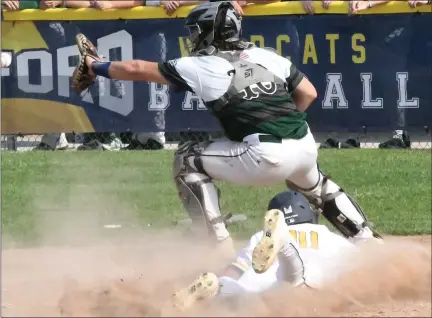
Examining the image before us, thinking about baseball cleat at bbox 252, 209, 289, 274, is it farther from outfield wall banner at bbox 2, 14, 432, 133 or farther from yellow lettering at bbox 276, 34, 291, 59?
yellow lettering at bbox 276, 34, 291, 59

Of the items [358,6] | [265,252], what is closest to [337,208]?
[265,252]

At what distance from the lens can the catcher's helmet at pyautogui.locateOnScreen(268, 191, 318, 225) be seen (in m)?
6.30

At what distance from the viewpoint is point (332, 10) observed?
1363 cm

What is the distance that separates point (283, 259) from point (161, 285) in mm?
1218

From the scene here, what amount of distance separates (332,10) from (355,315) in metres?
8.44

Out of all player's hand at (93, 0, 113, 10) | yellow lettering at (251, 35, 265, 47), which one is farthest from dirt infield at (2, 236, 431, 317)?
player's hand at (93, 0, 113, 10)

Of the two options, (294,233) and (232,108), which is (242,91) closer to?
(232,108)

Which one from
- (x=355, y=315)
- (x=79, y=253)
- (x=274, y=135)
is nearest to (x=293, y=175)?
(x=274, y=135)

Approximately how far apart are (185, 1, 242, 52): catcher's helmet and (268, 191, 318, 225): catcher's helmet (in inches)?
44.7

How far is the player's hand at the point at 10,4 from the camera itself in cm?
1401

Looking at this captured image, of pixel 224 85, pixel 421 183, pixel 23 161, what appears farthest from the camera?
pixel 23 161

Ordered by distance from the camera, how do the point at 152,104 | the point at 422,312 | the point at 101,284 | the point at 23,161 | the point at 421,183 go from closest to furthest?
1. the point at 422,312
2. the point at 101,284
3. the point at 421,183
4. the point at 23,161
5. the point at 152,104

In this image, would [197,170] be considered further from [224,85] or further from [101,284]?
[101,284]

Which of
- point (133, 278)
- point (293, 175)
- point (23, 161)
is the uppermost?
point (293, 175)
